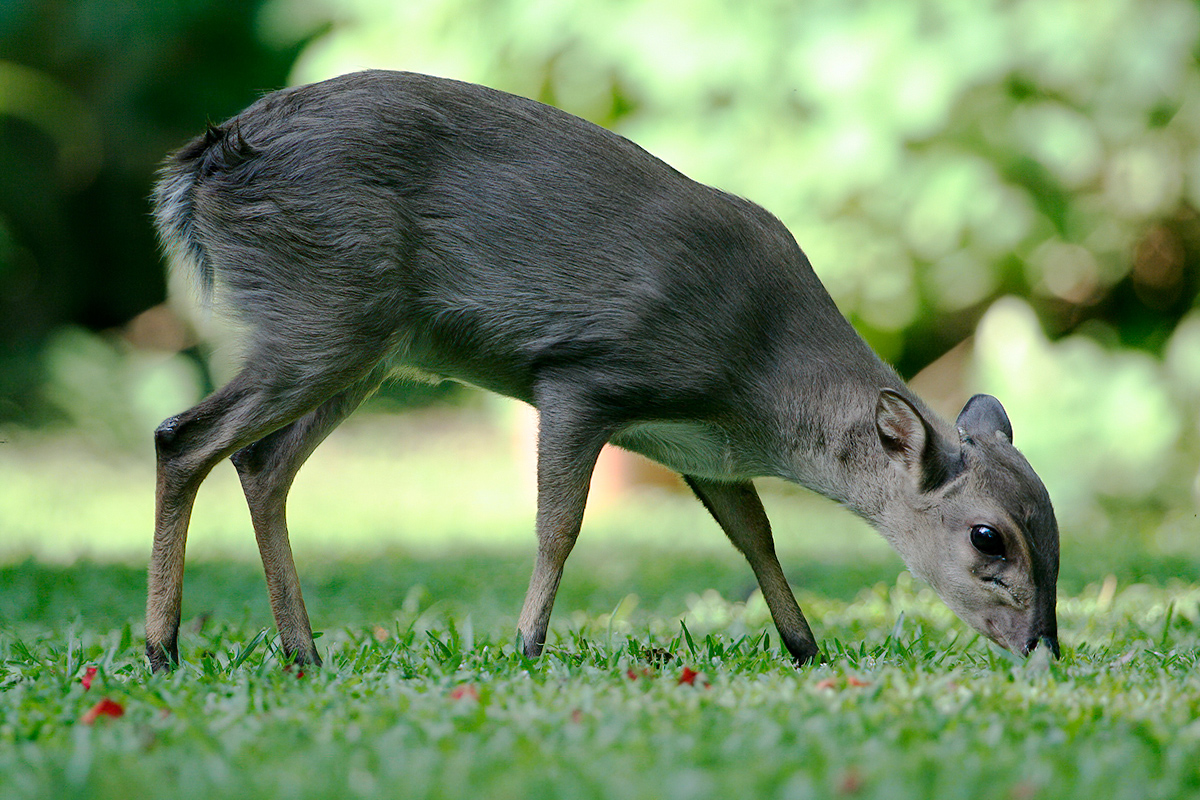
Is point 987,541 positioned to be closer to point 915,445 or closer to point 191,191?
point 915,445

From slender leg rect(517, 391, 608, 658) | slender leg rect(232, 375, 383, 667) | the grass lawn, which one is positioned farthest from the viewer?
slender leg rect(232, 375, 383, 667)

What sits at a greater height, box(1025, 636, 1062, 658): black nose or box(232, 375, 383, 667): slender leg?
box(232, 375, 383, 667): slender leg

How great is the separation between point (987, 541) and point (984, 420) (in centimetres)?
55

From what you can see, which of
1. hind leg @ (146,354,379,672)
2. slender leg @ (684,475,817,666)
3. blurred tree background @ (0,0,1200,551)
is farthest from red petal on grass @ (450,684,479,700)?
blurred tree background @ (0,0,1200,551)

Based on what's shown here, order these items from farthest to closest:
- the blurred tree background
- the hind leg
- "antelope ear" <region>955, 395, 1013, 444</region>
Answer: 1. the blurred tree background
2. "antelope ear" <region>955, 395, 1013, 444</region>
3. the hind leg

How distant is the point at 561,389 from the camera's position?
3770 mm

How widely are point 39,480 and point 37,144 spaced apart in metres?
5.36

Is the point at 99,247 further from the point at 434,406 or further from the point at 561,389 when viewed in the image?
the point at 561,389

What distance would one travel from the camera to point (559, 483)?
3.72 meters

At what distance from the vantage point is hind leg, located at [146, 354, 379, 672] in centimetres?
359

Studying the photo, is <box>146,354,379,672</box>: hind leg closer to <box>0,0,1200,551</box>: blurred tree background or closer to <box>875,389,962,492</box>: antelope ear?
<box>875,389,962,492</box>: antelope ear

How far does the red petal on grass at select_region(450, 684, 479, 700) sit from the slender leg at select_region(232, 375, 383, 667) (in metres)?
1.00

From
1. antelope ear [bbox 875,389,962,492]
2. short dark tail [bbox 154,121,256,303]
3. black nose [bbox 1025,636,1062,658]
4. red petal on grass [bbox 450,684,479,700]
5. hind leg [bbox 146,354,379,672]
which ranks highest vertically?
short dark tail [bbox 154,121,256,303]

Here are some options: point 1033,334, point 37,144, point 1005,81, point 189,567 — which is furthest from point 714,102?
point 37,144
